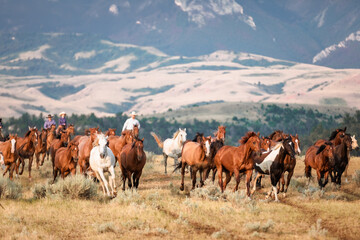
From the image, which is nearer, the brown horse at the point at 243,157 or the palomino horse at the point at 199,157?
the brown horse at the point at 243,157

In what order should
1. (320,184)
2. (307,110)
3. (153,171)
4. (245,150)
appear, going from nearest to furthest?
(245,150), (320,184), (153,171), (307,110)

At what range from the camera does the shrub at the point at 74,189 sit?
1667 centimetres

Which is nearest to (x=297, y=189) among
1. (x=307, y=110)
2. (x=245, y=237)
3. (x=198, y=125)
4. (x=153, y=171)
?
(x=245, y=237)

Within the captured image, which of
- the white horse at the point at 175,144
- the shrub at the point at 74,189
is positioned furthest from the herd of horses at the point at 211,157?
the white horse at the point at 175,144

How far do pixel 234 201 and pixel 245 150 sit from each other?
202 centimetres

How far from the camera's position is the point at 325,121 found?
16375 cm

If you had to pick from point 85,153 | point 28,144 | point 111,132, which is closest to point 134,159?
point 85,153

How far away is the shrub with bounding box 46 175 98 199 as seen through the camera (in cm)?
1667

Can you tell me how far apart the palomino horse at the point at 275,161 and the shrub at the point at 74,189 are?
542 centimetres

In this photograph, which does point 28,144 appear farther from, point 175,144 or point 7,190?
point 7,190

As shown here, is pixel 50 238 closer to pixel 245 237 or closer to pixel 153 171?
pixel 245 237

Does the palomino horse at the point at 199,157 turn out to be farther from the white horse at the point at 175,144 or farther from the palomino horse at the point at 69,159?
the white horse at the point at 175,144

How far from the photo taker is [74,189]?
54.9 ft

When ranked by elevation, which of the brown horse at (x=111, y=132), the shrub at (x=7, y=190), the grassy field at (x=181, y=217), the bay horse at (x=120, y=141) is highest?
the brown horse at (x=111, y=132)
